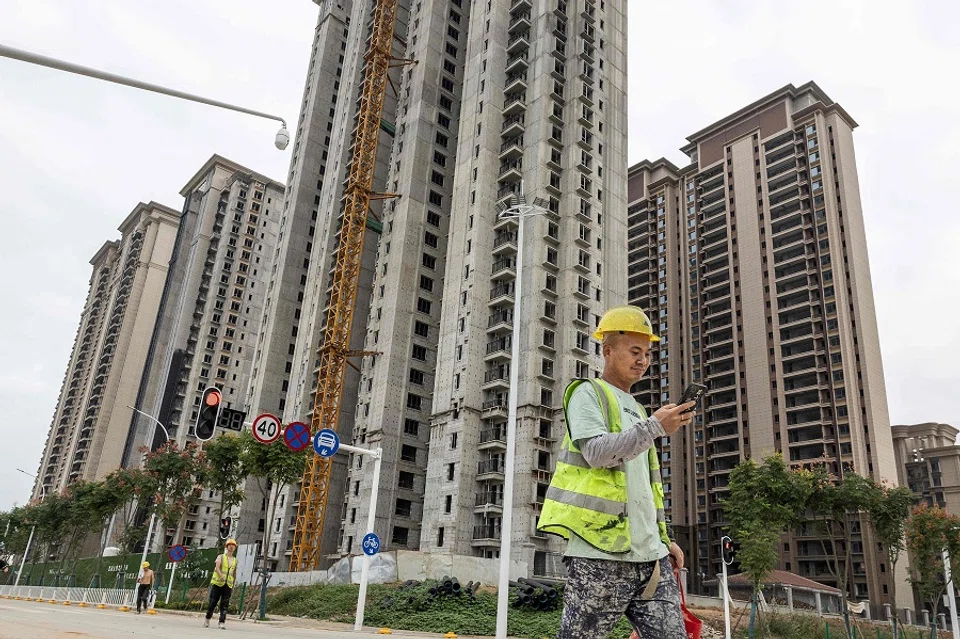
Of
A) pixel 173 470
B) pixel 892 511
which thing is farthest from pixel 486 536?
pixel 892 511

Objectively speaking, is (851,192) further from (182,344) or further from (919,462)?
(182,344)

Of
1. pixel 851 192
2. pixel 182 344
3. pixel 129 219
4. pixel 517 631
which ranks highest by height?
pixel 129 219

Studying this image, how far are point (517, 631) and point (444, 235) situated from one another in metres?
51.1

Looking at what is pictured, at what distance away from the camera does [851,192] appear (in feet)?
310

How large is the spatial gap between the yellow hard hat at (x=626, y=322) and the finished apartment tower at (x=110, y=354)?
12929cm

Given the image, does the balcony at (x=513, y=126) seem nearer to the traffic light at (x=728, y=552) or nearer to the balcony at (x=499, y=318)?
the balcony at (x=499, y=318)

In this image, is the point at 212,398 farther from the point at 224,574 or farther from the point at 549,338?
the point at 549,338

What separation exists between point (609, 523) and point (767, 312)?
98.8 meters

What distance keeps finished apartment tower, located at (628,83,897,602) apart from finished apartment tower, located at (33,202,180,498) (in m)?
87.2

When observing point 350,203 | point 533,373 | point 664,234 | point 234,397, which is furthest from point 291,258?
point 664,234

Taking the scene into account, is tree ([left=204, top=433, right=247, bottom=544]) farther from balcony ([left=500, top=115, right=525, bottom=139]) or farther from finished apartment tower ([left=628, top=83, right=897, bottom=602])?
finished apartment tower ([left=628, top=83, right=897, bottom=602])

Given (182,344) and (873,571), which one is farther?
(182,344)

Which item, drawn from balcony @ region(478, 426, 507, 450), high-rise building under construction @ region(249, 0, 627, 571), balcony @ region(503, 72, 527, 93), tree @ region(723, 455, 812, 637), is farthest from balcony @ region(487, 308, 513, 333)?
tree @ region(723, 455, 812, 637)

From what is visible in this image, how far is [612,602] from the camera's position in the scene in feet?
13.0
